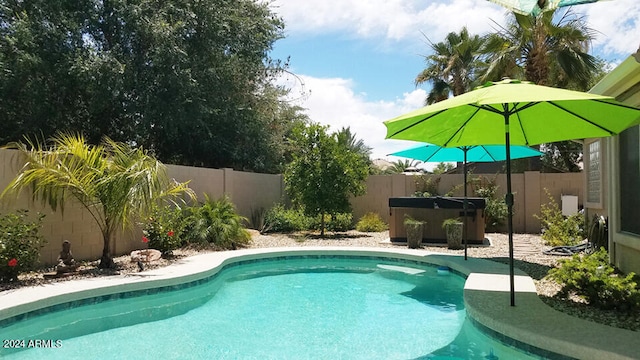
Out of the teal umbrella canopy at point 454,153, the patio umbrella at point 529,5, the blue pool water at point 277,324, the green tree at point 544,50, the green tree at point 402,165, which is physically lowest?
the blue pool water at point 277,324

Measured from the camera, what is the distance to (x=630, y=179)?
6.18 m

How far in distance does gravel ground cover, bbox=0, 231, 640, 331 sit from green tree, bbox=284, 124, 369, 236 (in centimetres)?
99

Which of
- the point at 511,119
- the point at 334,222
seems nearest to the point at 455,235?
the point at 511,119

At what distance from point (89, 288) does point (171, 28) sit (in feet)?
28.4

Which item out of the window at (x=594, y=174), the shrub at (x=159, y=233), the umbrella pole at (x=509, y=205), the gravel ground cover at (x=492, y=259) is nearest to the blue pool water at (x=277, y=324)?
the umbrella pole at (x=509, y=205)

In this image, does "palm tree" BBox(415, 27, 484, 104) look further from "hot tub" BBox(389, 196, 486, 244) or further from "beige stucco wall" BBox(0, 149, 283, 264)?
"beige stucco wall" BBox(0, 149, 283, 264)

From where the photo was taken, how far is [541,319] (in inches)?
175

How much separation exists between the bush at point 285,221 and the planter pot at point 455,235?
4.93 m

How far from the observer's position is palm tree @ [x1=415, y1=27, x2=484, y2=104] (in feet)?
61.4

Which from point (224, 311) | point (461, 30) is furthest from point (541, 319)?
point (461, 30)

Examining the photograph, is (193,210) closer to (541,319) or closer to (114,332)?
(114,332)

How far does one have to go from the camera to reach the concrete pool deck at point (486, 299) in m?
3.79

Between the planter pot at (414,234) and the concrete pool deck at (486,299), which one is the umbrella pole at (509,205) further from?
the planter pot at (414,234)

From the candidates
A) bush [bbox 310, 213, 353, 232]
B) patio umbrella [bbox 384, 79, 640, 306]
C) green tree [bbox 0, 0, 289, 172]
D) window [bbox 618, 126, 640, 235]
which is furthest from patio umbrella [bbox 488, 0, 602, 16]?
green tree [bbox 0, 0, 289, 172]
